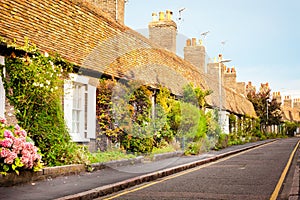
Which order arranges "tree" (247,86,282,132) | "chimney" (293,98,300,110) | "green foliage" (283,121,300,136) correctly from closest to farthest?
1. "tree" (247,86,282,132)
2. "green foliage" (283,121,300,136)
3. "chimney" (293,98,300,110)

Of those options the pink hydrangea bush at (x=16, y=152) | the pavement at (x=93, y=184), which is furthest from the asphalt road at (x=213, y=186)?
the pink hydrangea bush at (x=16, y=152)

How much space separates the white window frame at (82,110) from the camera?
47.2 ft

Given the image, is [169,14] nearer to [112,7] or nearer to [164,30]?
[164,30]

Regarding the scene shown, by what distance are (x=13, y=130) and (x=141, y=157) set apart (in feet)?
20.3

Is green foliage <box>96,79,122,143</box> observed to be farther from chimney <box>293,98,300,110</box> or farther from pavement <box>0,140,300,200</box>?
chimney <box>293,98,300,110</box>

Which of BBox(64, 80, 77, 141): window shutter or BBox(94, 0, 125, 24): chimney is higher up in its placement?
BBox(94, 0, 125, 24): chimney

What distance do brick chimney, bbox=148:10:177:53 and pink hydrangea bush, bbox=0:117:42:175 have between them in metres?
21.8

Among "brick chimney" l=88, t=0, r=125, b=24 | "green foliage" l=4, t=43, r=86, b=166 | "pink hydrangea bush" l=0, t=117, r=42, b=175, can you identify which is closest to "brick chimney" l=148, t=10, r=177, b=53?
"brick chimney" l=88, t=0, r=125, b=24

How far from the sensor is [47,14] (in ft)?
46.9

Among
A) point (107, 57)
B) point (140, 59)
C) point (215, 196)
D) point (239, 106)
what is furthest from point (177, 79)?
point (239, 106)

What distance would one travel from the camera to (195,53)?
4009cm

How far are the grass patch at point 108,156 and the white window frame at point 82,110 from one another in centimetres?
74

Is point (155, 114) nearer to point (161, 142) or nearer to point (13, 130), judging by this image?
point (161, 142)

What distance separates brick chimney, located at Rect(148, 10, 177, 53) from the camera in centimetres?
3070
